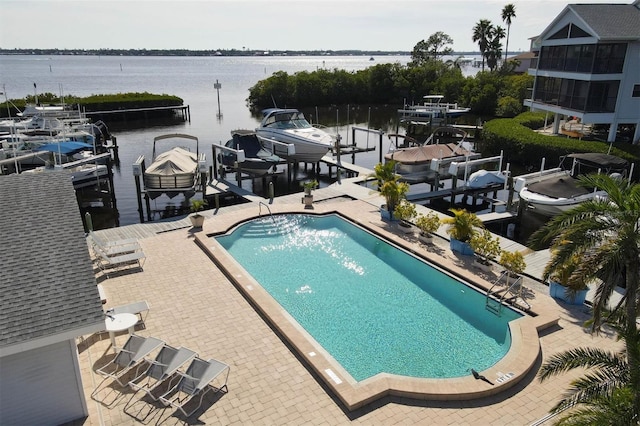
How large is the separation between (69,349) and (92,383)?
172 cm

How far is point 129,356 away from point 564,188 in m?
18.0

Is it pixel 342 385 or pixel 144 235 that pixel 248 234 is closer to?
pixel 144 235

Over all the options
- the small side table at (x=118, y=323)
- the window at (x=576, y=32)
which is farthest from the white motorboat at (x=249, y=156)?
the window at (x=576, y=32)

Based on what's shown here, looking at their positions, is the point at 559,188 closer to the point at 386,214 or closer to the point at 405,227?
the point at 405,227

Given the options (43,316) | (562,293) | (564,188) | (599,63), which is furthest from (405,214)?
(599,63)

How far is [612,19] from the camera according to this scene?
1164 inches

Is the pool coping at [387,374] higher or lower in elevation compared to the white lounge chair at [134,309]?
lower

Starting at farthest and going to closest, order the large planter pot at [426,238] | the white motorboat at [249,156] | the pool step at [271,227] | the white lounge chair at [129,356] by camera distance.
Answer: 1. the white motorboat at [249,156]
2. the pool step at [271,227]
3. the large planter pot at [426,238]
4. the white lounge chair at [129,356]

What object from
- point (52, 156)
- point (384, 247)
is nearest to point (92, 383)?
point (384, 247)

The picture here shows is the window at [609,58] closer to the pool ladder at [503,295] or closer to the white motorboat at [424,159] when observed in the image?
the white motorboat at [424,159]

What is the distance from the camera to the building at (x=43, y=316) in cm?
746

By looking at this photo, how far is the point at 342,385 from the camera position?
918 centimetres

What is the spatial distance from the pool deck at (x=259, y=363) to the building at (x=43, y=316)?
2.90 feet

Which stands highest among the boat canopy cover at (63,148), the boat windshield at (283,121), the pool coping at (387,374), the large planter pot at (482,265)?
the boat windshield at (283,121)
